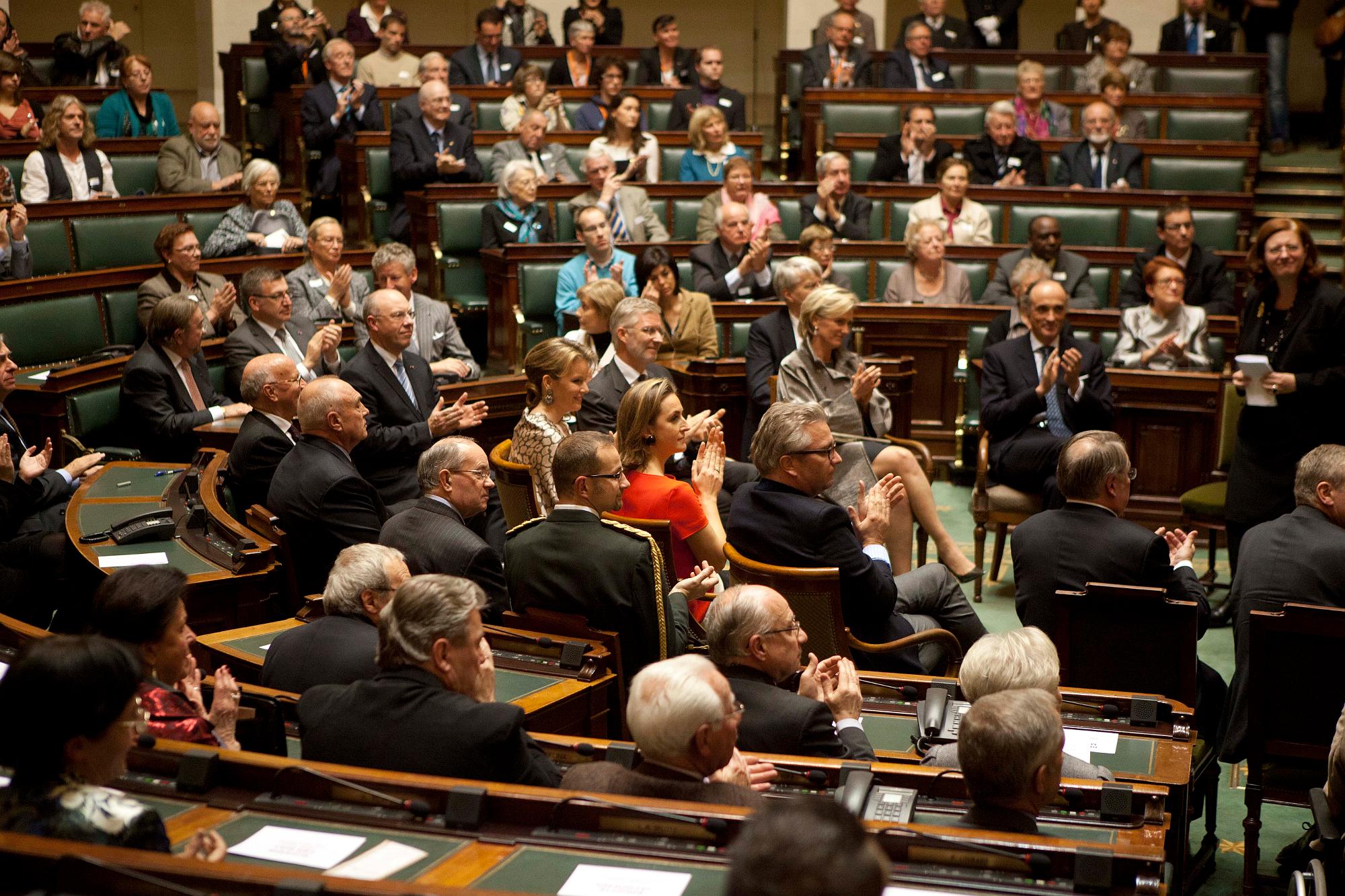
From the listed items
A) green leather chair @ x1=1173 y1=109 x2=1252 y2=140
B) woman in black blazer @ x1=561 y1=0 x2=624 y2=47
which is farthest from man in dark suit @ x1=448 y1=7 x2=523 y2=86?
green leather chair @ x1=1173 y1=109 x2=1252 y2=140

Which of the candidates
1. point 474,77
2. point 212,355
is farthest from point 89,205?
point 474,77

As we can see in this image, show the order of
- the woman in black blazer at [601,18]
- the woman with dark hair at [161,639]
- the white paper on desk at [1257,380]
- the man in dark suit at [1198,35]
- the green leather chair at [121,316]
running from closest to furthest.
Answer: the woman with dark hair at [161,639] → the white paper on desk at [1257,380] → the green leather chair at [121,316] → the man in dark suit at [1198,35] → the woman in black blazer at [601,18]

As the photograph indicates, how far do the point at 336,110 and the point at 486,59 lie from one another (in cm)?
163

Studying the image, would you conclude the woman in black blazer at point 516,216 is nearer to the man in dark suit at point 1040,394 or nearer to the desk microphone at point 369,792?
the man in dark suit at point 1040,394

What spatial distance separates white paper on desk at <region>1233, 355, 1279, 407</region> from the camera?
16.7 feet

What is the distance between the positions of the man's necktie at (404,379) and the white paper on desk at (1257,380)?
310cm

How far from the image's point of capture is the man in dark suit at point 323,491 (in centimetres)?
397

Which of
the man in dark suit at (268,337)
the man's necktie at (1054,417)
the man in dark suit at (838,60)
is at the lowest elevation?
the man's necktie at (1054,417)

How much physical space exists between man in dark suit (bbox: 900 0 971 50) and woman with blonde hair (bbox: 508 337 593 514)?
6.88m

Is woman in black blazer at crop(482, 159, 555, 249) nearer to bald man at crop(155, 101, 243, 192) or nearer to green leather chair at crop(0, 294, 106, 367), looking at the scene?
bald man at crop(155, 101, 243, 192)

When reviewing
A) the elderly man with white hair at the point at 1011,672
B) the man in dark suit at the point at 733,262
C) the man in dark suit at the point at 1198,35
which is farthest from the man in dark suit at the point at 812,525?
the man in dark suit at the point at 1198,35

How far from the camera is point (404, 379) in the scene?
5.22 meters

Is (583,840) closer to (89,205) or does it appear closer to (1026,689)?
(1026,689)

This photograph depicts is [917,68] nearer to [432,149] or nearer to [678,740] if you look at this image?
[432,149]
